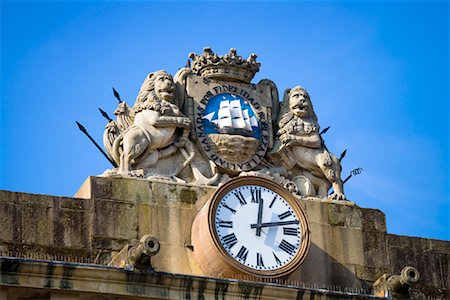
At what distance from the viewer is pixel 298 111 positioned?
4109cm

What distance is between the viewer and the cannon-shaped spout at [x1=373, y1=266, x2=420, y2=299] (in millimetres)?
38719

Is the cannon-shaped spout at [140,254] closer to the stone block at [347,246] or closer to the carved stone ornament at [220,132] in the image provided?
the carved stone ornament at [220,132]

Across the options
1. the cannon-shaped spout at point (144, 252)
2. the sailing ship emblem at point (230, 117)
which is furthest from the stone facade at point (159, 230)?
the sailing ship emblem at point (230, 117)

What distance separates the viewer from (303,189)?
40.6 meters

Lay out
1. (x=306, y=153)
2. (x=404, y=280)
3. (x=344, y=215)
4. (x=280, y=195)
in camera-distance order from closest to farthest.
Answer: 1. (x=404, y=280)
2. (x=280, y=195)
3. (x=344, y=215)
4. (x=306, y=153)

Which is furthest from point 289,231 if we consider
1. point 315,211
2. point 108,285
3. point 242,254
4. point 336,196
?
point 108,285

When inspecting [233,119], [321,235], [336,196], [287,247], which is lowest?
[287,247]

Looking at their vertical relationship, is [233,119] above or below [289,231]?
above

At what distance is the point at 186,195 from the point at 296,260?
2382 millimetres

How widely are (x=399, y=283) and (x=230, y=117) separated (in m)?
4.57

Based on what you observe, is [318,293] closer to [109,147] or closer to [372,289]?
[372,289]

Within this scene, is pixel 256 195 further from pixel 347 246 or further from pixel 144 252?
pixel 144 252

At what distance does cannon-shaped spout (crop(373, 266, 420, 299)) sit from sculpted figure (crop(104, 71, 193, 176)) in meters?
4.32

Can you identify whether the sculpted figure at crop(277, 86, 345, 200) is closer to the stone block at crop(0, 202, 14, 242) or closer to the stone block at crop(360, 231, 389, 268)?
the stone block at crop(360, 231, 389, 268)
